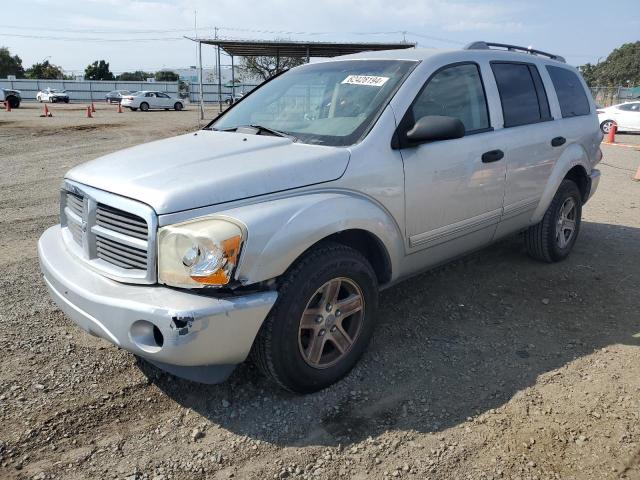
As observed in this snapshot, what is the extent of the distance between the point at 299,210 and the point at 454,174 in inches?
54.0

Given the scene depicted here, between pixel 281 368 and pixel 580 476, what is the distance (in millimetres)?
1491

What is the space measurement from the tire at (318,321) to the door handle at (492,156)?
1354mm

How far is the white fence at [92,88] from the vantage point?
54000 mm

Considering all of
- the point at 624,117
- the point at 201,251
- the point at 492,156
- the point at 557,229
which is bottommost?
the point at 557,229

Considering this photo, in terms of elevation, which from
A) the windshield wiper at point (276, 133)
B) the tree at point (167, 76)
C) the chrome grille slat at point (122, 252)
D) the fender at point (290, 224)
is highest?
the tree at point (167, 76)

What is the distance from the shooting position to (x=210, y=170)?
2.74 meters

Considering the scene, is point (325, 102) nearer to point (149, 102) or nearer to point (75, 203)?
point (75, 203)

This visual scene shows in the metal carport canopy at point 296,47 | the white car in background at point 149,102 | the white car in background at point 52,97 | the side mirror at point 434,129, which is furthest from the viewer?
the white car in background at point 52,97

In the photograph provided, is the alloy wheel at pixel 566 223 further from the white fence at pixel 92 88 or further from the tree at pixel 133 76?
the tree at pixel 133 76

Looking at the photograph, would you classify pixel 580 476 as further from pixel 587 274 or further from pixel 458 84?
pixel 587 274

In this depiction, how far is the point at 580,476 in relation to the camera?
239cm

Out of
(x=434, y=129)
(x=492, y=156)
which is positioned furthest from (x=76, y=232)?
(x=492, y=156)

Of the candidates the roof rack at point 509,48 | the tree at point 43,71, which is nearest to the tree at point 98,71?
the tree at point 43,71

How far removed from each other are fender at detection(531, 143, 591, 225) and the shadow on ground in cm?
62
